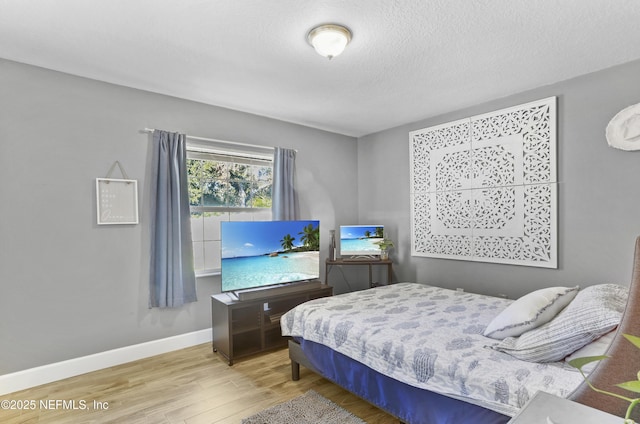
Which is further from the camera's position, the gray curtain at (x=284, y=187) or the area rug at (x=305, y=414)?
the gray curtain at (x=284, y=187)

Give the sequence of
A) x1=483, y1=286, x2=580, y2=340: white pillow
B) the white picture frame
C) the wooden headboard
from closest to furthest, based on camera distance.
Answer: the wooden headboard
x1=483, y1=286, x2=580, y2=340: white pillow
the white picture frame

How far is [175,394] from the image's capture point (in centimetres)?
251

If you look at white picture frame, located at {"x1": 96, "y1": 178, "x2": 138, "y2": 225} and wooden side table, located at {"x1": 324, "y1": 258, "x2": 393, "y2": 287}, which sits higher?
white picture frame, located at {"x1": 96, "y1": 178, "x2": 138, "y2": 225}

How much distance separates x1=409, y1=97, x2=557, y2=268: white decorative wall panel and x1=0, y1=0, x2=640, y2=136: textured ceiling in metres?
0.39

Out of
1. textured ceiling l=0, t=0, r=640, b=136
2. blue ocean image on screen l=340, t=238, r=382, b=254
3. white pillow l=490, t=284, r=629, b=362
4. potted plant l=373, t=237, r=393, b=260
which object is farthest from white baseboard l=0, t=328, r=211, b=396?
white pillow l=490, t=284, r=629, b=362

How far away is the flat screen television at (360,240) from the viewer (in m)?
4.32

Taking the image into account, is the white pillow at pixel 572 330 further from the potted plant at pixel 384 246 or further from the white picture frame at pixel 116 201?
the white picture frame at pixel 116 201

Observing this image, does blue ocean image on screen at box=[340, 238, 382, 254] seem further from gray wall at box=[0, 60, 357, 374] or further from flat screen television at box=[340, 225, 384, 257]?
gray wall at box=[0, 60, 357, 374]

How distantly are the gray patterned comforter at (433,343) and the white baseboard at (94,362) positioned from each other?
1258mm

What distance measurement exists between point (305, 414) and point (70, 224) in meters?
2.40

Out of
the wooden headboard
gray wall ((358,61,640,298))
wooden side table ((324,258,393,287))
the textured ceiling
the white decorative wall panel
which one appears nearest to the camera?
the wooden headboard

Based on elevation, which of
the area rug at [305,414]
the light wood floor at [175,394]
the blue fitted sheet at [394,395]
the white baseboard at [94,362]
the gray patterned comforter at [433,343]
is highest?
the gray patterned comforter at [433,343]

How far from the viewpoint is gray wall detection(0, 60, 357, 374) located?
2.61 meters

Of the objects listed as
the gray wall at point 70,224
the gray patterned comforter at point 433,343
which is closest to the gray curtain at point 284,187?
the gray wall at point 70,224
